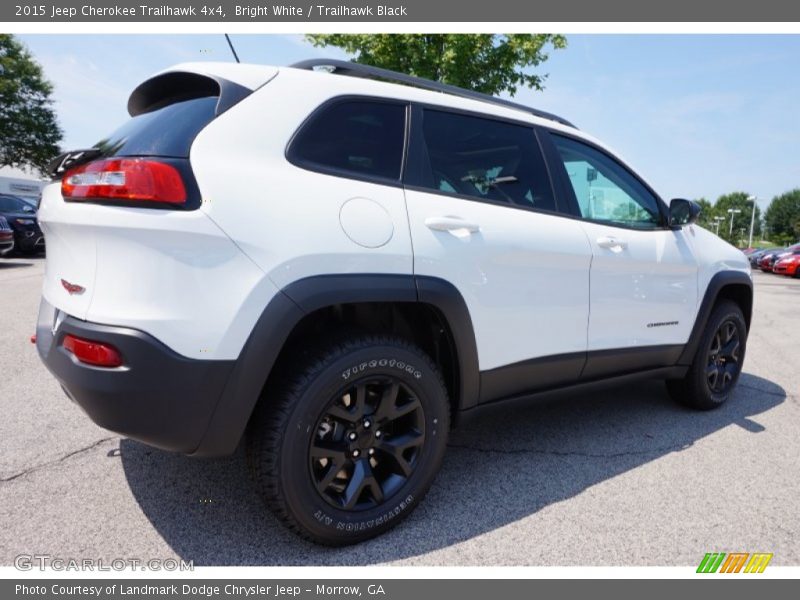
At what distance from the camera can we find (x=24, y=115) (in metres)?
30.2

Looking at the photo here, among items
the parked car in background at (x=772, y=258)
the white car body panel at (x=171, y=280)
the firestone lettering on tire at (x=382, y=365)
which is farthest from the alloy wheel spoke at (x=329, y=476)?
the parked car in background at (x=772, y=258)

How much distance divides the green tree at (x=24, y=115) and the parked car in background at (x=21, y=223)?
2007 centimetres

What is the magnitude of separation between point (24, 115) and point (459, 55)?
30.2m

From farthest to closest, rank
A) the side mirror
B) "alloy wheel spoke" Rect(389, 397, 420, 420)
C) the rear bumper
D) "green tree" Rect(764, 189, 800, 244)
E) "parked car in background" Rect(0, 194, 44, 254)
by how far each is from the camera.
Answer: "green tree" Rect(764, 189, 800, 244) → "parked car in background" Rect(0, 194, 44, 254) → the side mirror → "alloy wheel spoke" Rect(389, 397, 420, 420) → the rear bumper

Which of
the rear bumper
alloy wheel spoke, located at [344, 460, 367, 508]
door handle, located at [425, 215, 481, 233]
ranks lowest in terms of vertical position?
alloy wheel spoke, located at [344, 460, 367, 508]

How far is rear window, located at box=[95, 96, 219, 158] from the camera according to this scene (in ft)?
5.80

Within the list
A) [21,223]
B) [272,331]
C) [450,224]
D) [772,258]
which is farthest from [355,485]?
[772,258]

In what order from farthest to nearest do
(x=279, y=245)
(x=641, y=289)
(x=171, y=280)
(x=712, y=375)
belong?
1. (x=712, y=375)
2. (x=641, y=289)
3. (x=279, y=245)
4. (x=171, y=280)

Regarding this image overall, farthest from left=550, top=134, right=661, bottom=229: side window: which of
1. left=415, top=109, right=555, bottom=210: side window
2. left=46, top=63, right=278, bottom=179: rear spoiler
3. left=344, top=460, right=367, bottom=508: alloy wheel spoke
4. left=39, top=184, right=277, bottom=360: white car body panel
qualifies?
left=39, top=184, right=277, bottom=360: white car body panel

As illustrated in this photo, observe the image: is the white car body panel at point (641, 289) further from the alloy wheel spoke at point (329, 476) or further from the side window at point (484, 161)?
the alloy wheel spoke at point (329, 476)

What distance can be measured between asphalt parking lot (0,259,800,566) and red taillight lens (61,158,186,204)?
1.33 meters

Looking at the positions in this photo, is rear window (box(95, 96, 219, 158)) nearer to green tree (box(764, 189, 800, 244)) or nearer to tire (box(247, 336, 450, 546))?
tire (box(247, 336, 450, 546))

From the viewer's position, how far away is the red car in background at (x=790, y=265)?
2031cm

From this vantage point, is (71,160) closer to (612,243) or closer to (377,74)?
(377,74)
